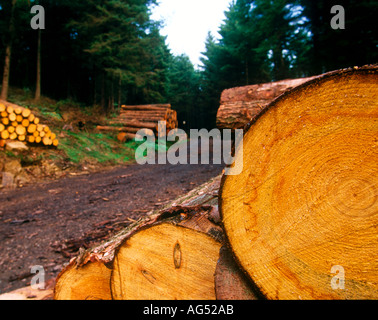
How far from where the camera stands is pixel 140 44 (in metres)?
12.5

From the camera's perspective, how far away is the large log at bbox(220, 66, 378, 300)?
0.85 meters

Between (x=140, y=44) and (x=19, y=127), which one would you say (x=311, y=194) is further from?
(x=140, y=44)

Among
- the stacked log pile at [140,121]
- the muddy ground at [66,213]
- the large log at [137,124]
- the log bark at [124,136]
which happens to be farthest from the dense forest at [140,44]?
the muddy ground at [66,213]

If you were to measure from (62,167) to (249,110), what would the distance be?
5942 millimetres

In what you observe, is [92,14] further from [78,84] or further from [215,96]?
[215,96]

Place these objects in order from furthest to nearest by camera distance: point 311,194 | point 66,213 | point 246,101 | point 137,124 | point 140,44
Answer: point 140,44 < point 137,124 < point 66,213 < point 246,101 < point 311,194

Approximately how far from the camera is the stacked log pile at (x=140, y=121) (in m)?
11.3

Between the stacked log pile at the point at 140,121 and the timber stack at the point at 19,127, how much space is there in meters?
4.54

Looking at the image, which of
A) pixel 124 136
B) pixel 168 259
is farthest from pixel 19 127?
pixel 168 259

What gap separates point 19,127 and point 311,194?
719 centimetres

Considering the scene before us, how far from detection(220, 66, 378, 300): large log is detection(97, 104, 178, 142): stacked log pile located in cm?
1057

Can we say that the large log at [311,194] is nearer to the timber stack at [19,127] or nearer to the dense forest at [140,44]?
the timber stack at [19,127]

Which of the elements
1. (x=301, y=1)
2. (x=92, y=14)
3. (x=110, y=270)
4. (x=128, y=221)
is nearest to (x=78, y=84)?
(x=92, y=14)

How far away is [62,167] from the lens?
6348 millimetres
